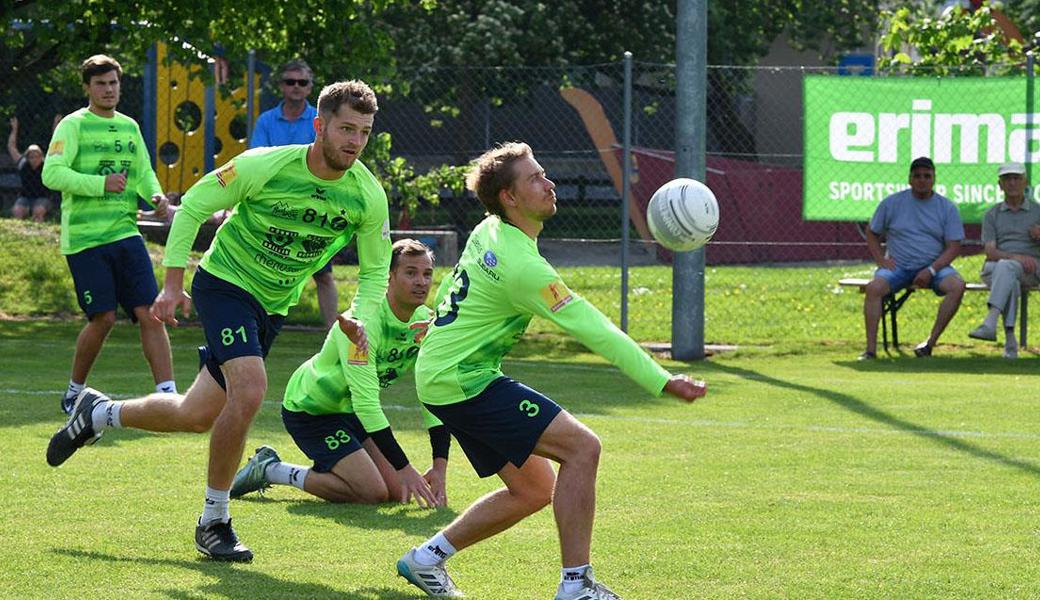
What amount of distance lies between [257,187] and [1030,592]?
128 inches

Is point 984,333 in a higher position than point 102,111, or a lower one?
lower

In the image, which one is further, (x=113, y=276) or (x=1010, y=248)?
(x=1010, y=248)

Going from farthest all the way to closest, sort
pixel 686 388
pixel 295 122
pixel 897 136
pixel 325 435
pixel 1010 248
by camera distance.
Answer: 1. pixel 897 136
2. pixel 1010 248
3. pixel 295 122
4. pixel 325 435
5. pixel 686 388

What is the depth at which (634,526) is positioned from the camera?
264 inches

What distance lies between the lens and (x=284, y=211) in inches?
249

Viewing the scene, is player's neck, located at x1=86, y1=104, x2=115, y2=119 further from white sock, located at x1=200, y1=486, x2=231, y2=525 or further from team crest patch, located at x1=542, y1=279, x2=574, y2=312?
team crest patch, located at x1=542, y1=279, x2=574, y2=312

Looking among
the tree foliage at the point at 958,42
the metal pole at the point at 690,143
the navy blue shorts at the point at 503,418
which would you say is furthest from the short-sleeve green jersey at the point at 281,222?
the tree foliage at the point at 958,42

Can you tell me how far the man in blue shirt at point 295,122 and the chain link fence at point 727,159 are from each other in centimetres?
266

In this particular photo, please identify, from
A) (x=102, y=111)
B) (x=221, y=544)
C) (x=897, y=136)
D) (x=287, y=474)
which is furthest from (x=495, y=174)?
(x=897, y=136)

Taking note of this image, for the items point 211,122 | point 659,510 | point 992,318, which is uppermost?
point 211,122

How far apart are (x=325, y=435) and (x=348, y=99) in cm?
205

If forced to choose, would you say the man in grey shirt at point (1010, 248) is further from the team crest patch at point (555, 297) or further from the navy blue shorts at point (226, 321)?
the team crest patch at point (555, 297)

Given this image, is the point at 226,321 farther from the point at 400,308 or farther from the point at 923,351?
the point at 923,351

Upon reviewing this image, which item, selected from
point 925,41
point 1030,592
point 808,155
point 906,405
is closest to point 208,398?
point 1030,592
